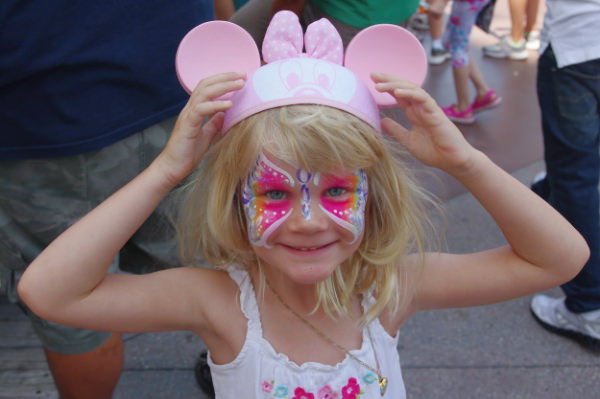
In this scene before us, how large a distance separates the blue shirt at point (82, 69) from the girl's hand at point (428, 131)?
0.75m

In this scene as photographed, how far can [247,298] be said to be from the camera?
1.61 metres

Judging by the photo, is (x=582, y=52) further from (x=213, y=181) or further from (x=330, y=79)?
(x=213, y=181)

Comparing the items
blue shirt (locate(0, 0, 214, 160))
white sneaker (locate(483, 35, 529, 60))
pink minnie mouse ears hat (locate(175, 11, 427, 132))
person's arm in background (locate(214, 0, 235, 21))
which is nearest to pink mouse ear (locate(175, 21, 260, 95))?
pink minnie mouse ears hat (locate(175, 11, 427, 132))

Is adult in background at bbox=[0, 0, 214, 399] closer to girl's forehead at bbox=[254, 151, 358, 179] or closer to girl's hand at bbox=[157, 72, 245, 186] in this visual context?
girl's hand at bbox=[157, 72, 245, 186]

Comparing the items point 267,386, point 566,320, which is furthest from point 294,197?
point 566,320

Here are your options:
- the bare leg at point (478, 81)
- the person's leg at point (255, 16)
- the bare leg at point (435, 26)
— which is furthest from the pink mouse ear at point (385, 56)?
the bare leg at point (435, 26)

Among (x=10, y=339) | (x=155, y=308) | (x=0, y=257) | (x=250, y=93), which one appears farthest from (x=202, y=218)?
(x=10, y=339)

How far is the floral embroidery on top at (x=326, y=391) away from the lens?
4.99 ft

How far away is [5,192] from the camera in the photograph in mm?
1726

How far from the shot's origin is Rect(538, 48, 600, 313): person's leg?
2.50m

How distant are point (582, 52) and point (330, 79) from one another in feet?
5.27

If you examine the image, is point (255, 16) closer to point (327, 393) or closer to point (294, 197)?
point (294, 197)

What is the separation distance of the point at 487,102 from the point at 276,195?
14.3ft

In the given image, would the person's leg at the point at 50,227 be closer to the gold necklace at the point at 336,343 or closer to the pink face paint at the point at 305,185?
the gold necklace at the point at 336,343
